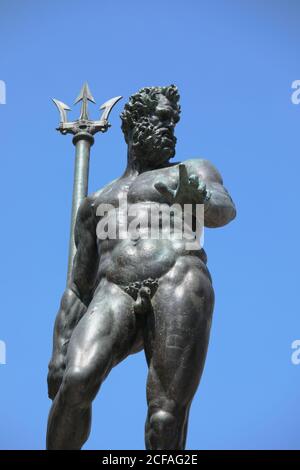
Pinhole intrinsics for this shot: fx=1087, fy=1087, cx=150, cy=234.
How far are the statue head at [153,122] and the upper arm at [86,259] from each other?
78 centimetres

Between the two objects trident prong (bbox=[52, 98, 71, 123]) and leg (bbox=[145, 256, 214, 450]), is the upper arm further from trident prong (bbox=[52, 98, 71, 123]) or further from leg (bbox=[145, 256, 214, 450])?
trident prong (bbox=[52, 98, 71, 123])

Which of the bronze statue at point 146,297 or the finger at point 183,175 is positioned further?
the finger at point 183,175

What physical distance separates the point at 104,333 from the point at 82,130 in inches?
340

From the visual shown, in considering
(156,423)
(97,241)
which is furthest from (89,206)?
(156,423)

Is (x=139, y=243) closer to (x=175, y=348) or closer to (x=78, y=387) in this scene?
(x=175, y=348)

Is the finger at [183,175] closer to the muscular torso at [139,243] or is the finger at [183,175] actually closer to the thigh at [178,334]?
the muscular torso at [139,243]

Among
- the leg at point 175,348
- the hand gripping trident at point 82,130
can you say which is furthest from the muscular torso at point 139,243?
the hand gripping trident at point 82,130

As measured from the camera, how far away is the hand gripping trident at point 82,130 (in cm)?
1681

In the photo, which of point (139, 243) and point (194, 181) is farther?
point (139, 243)

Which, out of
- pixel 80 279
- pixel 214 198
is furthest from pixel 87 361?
pixel 214 198

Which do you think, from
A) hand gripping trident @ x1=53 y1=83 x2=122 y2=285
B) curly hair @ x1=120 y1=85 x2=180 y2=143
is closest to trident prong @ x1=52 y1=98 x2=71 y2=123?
hand gripping trident @ x1=53 y1=83 x2=122 y2=285

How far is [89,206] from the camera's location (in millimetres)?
11156

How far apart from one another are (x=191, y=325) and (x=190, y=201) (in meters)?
1.23

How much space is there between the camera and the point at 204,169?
10.9m
